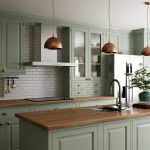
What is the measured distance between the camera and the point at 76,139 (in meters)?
2.48

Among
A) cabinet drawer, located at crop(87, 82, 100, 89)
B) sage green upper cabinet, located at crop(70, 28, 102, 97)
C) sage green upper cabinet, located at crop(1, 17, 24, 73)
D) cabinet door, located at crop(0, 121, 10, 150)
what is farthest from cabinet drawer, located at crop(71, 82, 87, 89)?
cabinet door, located at crop(0, 121, 10, 150)

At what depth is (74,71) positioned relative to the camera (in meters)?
5.20

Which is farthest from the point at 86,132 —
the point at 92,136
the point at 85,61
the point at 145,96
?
the point at 85,61

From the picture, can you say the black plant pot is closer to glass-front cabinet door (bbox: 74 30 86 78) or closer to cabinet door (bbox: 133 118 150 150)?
cabinet door (bbox: 133 118 150 150)

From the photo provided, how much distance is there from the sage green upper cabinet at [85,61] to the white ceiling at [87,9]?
1.17 feet

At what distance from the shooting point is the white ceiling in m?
3.89

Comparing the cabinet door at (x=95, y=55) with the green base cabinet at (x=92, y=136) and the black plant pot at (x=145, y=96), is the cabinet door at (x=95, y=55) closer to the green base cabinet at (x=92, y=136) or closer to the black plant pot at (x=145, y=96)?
the black plant pot at (x=145, y=96)

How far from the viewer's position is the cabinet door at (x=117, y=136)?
9.04 feet

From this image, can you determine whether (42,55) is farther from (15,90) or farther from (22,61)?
(15,90)

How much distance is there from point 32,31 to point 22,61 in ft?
2.58

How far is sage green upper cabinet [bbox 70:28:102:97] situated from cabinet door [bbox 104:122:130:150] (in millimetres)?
2363

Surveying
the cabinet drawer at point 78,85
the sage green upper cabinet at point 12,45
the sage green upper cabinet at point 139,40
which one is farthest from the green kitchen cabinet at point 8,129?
the sage green upper cabinet at point 139,40

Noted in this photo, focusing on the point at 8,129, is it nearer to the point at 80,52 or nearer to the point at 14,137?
the point at 14,137

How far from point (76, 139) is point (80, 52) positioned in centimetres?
315
